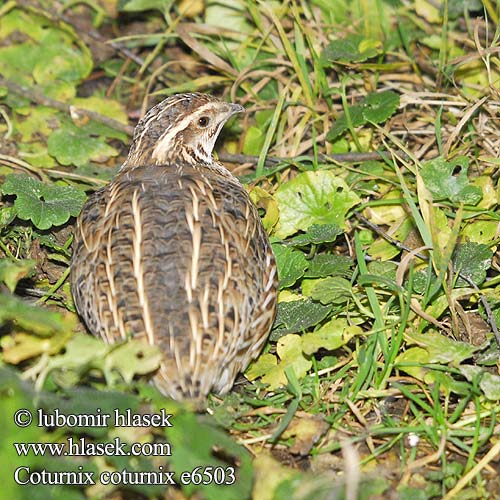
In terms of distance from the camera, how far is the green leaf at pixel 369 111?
6199mm

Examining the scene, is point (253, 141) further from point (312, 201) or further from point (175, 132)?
point (175, 132)

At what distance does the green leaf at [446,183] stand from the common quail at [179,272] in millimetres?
1159

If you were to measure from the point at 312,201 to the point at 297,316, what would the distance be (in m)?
0.92

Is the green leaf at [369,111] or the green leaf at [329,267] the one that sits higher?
the green leaf at [369,111]

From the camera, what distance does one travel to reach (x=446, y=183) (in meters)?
5.71

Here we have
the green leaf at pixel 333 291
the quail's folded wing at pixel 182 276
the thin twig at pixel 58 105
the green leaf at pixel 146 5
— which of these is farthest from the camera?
the green leaf at pixel 146 5

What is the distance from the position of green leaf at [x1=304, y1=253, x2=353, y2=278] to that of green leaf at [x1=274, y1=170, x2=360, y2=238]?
30 cm

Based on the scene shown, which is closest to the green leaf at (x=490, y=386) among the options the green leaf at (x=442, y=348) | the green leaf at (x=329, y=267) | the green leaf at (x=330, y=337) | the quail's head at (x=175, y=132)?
the green leaf at (x=442, y=348)

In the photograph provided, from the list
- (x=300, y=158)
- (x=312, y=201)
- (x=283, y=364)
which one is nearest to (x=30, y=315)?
(x=283, y=364)

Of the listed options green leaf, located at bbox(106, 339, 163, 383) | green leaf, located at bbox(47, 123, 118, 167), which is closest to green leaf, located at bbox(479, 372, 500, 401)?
green leaf, located at bbox(106, 339, 163, 383)

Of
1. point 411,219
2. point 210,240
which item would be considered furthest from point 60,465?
point 411,219

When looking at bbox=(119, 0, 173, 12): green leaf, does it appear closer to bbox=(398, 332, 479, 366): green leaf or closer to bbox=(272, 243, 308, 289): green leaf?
bbox=(272, 243, 308, 289): green leaf

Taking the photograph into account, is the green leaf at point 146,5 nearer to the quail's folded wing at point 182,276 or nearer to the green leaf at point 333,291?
the quail's folded wing at point 182,276

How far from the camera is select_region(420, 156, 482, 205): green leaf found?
18.6ft
